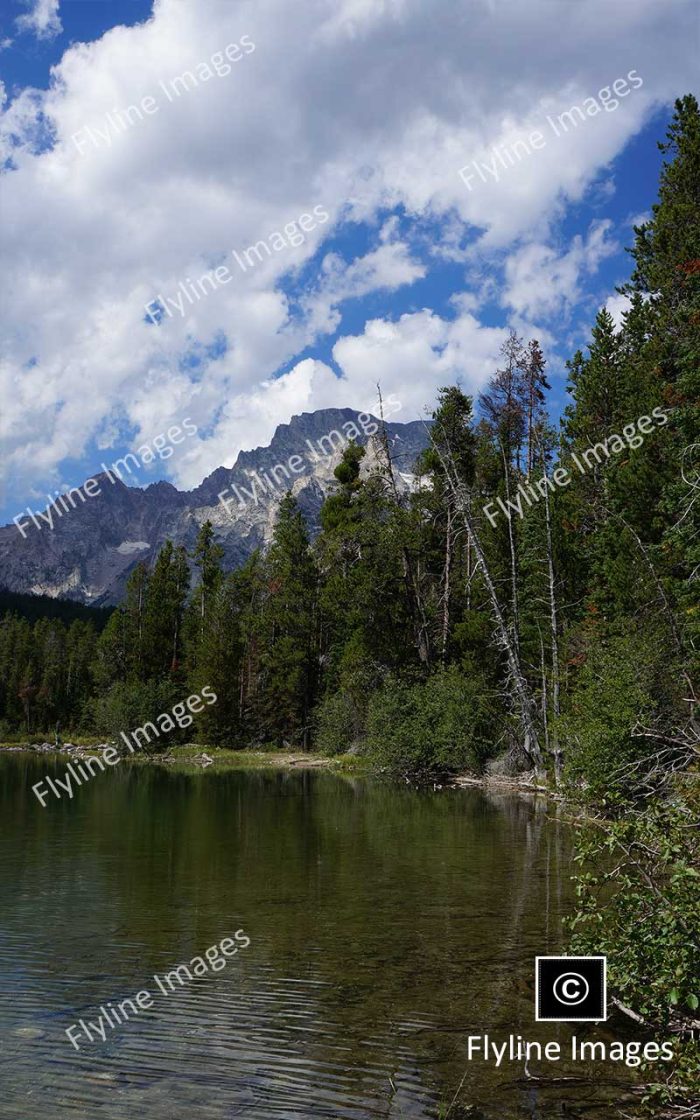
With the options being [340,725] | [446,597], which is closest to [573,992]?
[446,597]

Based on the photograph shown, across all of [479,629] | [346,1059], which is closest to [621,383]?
[479,629]

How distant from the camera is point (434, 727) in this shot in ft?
133

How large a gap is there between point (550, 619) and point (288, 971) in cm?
2925

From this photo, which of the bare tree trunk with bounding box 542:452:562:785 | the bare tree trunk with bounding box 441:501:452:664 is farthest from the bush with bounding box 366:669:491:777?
the bare tree trunk with bounding box 542:452:562:785

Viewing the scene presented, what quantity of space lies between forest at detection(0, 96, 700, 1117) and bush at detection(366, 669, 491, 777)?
116mm

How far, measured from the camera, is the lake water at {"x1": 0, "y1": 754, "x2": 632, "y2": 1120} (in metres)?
6.98

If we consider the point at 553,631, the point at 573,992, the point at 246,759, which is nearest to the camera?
the point at 573,992

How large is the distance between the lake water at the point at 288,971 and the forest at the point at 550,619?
4.78ft

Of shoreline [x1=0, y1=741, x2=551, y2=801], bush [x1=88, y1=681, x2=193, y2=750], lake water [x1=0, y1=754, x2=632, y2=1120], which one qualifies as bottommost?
shoreline [x1=0, y1=741, x2=551, y2=801]

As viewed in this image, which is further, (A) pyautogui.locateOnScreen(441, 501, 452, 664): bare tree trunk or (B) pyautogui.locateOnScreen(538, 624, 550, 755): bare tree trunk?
(A) pyautogui.locateOnScreen(441, 501, 452, 664): bare tree trunk

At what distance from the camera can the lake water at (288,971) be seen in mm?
6977

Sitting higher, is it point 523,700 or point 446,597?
point 446,597

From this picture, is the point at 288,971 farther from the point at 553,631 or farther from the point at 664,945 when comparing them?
the point at 553,631

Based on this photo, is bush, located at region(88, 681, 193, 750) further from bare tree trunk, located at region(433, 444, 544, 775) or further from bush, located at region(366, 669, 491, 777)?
bare tree trunk, located at region(433, 444, 544, 775)
